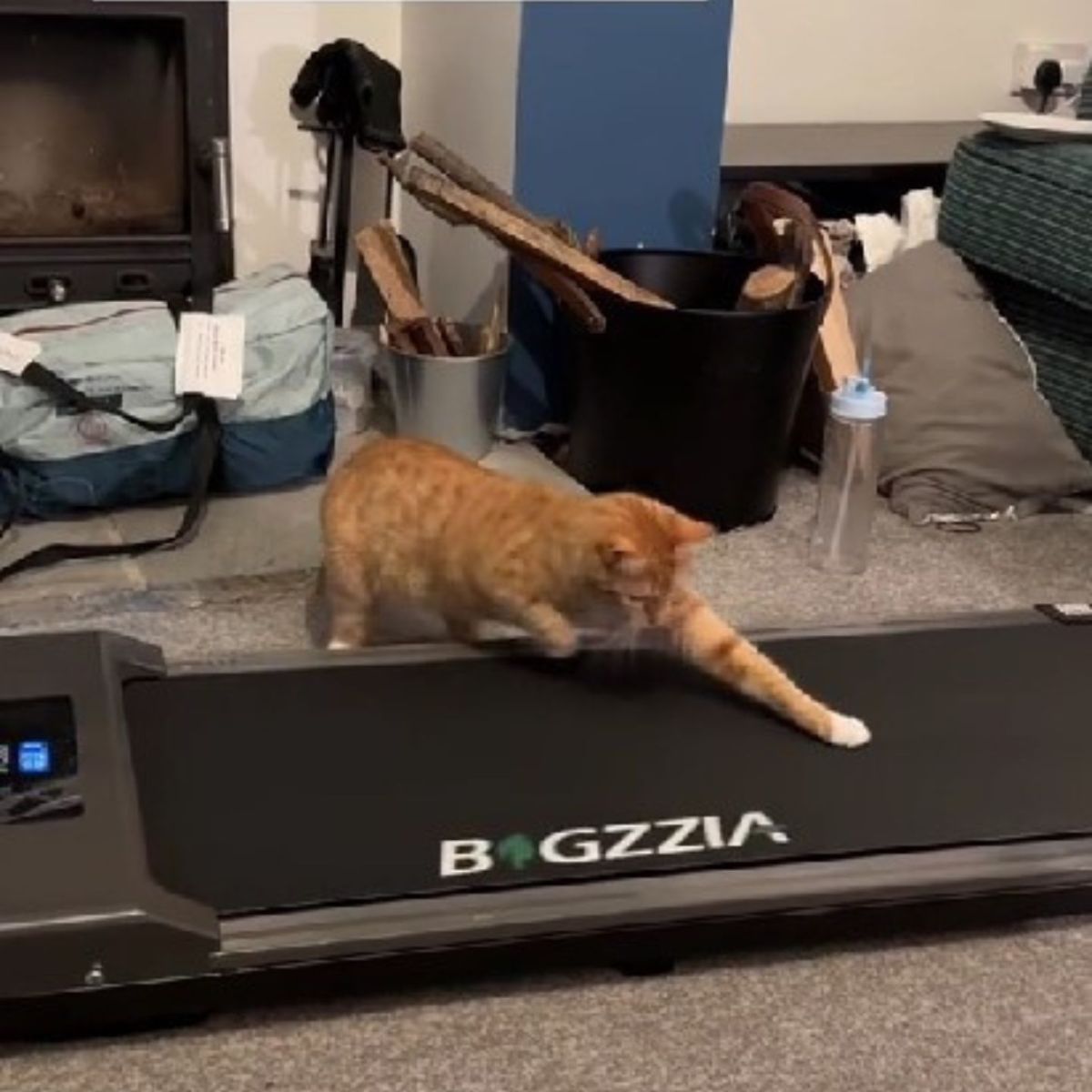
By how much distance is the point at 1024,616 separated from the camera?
2.06 metres

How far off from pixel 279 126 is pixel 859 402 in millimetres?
1218

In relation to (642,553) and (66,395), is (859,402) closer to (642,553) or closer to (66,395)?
(642,553)

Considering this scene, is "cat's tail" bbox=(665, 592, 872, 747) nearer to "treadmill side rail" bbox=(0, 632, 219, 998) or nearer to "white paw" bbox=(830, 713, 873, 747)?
"white paw" bbox=(830, 713, 873, 747)

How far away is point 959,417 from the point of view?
8.67ft

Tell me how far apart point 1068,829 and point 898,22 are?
2101 mm

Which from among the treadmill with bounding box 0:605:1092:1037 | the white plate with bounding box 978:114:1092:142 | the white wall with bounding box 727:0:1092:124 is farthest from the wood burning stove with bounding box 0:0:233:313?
the white plate with bounding box 978:114:1092:142

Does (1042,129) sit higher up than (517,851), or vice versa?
(1042,129)

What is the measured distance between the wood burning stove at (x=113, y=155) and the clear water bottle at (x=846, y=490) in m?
1.05

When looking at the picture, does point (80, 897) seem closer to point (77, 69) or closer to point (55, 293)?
point (55, 293)

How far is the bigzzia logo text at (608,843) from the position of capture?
153 centimetres

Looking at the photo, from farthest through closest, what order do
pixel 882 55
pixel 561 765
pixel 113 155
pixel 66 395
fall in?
pixel 882 55 → pixel 113 155 → pixel 66 395 → pixel 561 765

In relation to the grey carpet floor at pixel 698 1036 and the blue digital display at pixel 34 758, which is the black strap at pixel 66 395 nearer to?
the blue digital display at pixel 34 758

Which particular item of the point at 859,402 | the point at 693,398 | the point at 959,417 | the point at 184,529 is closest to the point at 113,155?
the point at 184,529

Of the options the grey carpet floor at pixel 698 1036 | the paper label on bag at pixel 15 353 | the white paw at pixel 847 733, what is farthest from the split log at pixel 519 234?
Result: the grey carpet floor at pixel 698 1036
